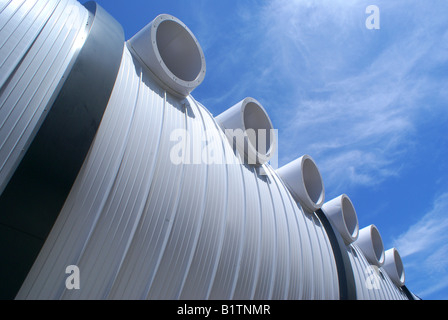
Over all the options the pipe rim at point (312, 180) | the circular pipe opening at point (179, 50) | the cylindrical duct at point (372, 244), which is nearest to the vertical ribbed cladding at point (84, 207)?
the circular pipe opening at point (179, 50)

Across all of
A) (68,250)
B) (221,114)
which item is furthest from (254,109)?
(68,250)

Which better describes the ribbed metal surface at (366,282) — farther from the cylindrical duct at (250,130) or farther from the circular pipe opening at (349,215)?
the cylindrical duct at (250,130)

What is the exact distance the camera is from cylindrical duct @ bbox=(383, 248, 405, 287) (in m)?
17.6

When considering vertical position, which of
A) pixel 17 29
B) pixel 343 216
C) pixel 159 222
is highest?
pixel 343 216

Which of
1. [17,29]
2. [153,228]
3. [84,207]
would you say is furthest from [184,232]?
[17,29]

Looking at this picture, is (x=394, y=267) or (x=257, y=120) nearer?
(x=257, y=120)

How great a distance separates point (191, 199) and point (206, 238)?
78cm

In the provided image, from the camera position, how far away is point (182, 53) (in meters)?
7.74

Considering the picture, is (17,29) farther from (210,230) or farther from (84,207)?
(210,230)

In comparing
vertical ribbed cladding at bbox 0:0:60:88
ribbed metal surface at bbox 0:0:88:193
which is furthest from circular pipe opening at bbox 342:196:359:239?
vertical ribbed cladding at bbox 0:0:60:88

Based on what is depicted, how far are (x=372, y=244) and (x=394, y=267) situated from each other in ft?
13.0

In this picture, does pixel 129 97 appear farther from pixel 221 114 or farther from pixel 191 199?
pixel 221 114

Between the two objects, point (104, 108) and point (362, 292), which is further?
point (362, 292)

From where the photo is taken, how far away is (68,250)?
13.2ft
